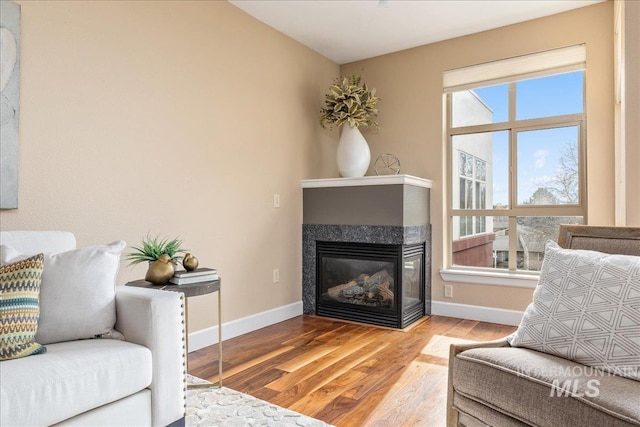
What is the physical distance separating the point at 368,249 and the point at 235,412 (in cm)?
195

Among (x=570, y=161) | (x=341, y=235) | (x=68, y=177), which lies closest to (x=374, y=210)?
(x=341, y=235)

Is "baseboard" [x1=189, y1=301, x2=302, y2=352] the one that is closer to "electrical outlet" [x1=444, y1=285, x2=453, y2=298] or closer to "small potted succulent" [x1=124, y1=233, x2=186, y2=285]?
"small potted succulent" [x1=124, y1=233, x2=186, y2=285]

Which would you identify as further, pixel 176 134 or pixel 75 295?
pixel 176 134

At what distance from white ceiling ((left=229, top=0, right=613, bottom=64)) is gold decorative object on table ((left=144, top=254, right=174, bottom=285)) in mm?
2169

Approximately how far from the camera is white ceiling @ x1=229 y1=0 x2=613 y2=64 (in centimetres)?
321

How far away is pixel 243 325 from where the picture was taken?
10.8 feet

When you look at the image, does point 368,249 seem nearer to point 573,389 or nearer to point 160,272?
point 160,272

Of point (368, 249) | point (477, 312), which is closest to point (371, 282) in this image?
point (368, 249)

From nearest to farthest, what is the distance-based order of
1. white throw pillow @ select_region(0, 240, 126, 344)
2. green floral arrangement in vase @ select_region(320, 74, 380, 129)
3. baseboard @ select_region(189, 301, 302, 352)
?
white throw pillow @ select_region(0, 240, 126, 344) < baseboard @ select_region(189, 301, 302, 352) < green floral arrangement in vase @ select_region(320, 74, 380, 129)

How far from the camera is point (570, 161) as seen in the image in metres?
3.41

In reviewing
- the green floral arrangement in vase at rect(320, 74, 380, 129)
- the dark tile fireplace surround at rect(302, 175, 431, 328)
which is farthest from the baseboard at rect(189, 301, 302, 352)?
the green floral arrangement in vase at rect(320, 74, 380, 129)

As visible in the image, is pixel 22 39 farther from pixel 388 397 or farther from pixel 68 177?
pixel 388 397

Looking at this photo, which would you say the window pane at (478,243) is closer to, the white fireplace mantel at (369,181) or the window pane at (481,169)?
the window pane at (481,169)

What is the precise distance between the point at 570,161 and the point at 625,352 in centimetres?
259
